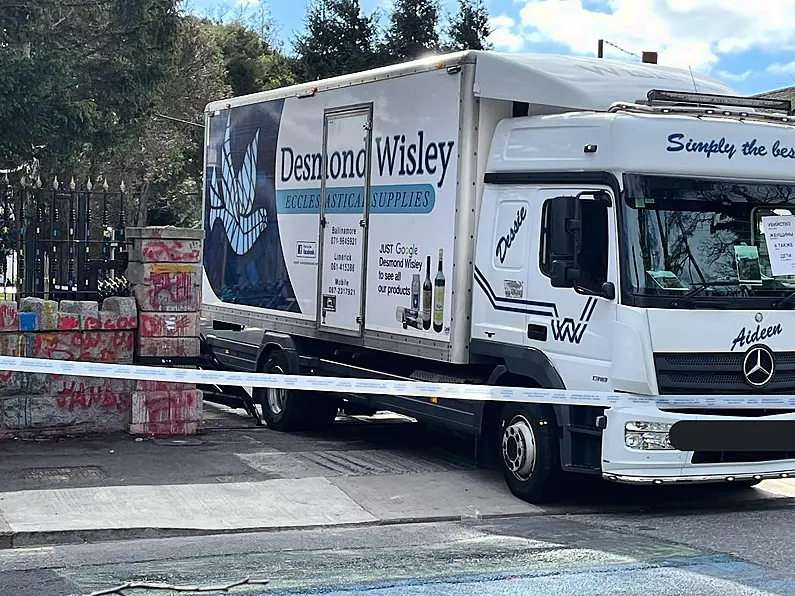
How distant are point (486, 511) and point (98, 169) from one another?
24.0 m

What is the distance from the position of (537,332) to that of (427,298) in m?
1.18

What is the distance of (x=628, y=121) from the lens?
8.21m

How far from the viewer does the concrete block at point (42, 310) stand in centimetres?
1067

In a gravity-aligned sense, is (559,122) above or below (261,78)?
below

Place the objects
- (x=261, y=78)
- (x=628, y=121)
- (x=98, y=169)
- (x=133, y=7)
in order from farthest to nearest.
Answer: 1. (x=261, y=78)
2. (x=98, y=169)
3. (x=133, y=7)
4. (x=628, y=121)

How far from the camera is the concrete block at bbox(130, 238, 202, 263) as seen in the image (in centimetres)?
1118

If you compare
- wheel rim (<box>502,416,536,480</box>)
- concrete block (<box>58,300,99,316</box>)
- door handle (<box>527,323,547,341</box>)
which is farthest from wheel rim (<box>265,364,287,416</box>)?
door handle (<box>527,323,547,341</box>)

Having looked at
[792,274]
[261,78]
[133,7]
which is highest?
[261,78]

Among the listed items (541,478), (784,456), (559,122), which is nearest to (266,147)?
(559,122)

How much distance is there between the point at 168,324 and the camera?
11.2 meters

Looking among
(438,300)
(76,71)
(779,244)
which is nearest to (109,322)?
(438,300)

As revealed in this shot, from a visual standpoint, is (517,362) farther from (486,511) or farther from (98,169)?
(98,169)

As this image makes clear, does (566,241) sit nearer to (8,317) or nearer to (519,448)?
(519,448)

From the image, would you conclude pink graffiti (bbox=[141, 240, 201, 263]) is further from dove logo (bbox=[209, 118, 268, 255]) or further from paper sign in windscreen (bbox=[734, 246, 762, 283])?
paper sign in windscreen (bbox=[734, 246, 762, 283])
